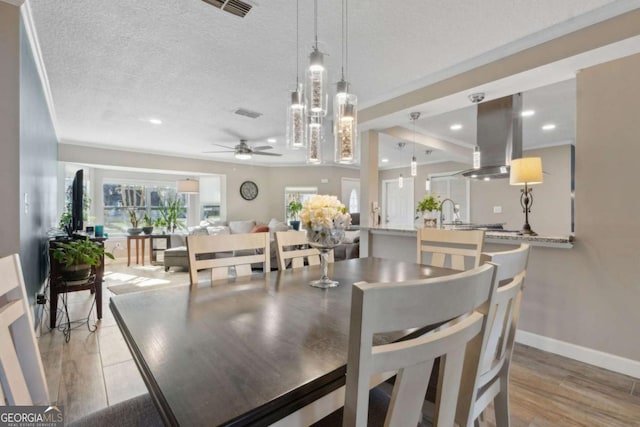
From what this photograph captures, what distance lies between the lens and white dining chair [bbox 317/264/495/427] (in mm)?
509

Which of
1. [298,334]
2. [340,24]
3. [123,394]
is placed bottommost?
[123,394]

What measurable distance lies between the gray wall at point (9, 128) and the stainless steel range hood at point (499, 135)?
410 centimetres

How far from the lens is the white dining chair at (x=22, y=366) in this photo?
675 millimetres

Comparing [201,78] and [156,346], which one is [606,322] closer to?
[156,346]

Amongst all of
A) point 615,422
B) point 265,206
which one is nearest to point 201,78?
point 615,422

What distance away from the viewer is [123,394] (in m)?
1.82

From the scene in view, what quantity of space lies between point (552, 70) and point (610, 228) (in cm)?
128

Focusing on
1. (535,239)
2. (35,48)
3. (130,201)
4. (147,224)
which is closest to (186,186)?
(147,224)

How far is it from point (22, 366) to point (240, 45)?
2329mm

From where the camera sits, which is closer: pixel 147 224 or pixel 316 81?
pixel 316 81

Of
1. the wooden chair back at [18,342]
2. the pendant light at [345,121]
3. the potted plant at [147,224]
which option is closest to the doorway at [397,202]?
the potted plant at [147,224]

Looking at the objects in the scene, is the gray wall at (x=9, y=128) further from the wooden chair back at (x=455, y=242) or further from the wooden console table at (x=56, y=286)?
the wooden chair back at (x=455, y=242)

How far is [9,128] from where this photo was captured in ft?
6.58

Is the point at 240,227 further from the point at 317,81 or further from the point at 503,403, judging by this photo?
the point at 503,403
